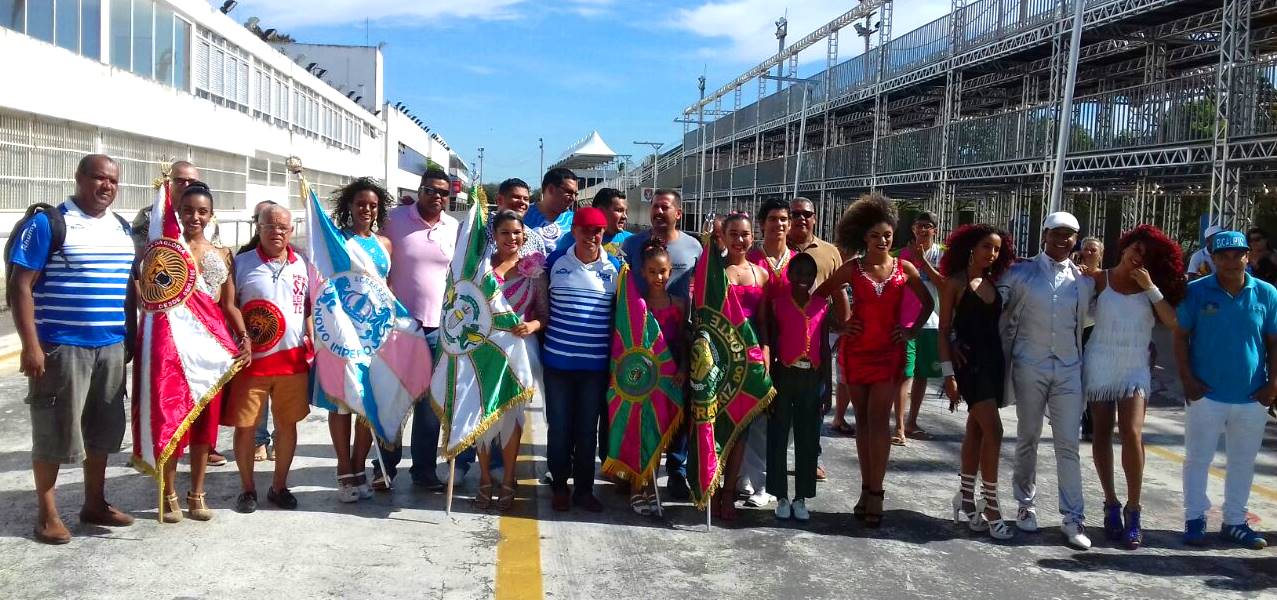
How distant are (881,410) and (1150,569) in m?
1.44

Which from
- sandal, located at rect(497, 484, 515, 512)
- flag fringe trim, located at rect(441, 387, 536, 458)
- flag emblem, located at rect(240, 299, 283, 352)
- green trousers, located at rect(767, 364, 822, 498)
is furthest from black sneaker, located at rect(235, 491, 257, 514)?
green trousers, located at rect(767, 364, 822, 498)

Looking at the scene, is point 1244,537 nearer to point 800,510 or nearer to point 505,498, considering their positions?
point 800,510

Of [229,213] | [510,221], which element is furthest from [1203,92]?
[229,213]

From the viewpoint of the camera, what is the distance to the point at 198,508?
203 inches

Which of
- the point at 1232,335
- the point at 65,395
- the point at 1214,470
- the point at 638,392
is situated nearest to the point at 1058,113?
the point at 1214,470

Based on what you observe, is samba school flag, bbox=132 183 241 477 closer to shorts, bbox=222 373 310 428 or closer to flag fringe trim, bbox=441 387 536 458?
shorts, bbox=222 373 310 428

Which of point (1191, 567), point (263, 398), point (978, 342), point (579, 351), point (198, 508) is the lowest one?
point (1191, 567)

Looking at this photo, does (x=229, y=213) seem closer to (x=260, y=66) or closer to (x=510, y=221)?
(x=260, y=66)

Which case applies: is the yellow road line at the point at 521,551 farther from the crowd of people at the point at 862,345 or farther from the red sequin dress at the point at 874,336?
the red sequin dress at the point at 874,336

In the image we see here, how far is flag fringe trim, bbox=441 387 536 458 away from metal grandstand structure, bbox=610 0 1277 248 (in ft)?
32.6

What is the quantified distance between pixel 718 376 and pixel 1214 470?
3.95 meters

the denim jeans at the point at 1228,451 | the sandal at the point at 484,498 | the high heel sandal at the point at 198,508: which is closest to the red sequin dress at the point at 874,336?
the denim jeans at the point at 1228,451

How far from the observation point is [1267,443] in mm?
8312

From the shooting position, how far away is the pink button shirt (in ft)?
19.6
